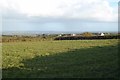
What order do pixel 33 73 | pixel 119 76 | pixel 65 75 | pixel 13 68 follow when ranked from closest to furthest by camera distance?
pixel 119 76
pixel 65 75
pixel 33 73
pixel 13 68

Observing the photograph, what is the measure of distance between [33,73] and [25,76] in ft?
2.44

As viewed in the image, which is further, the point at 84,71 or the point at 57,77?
the point at 84,71

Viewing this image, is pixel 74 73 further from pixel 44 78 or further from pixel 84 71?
pixel 44 78

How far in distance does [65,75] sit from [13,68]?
3531 mm

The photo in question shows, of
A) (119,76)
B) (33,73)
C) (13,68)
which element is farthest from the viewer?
(13,68)

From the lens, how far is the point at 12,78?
10.8 metres

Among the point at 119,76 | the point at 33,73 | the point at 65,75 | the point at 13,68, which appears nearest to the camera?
the point at 119,76

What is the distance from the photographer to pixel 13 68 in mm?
13602

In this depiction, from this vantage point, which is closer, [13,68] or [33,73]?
[33,73]

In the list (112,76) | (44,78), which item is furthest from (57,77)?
(112,76)

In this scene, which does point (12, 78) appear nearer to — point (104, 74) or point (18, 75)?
point (18, 75)

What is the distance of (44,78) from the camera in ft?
34.4

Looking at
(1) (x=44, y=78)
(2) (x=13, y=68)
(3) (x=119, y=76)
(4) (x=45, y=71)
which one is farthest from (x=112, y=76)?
(2) (x=13, y=68)

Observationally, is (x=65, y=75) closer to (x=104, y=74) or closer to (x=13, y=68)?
(x=104, y=74)
